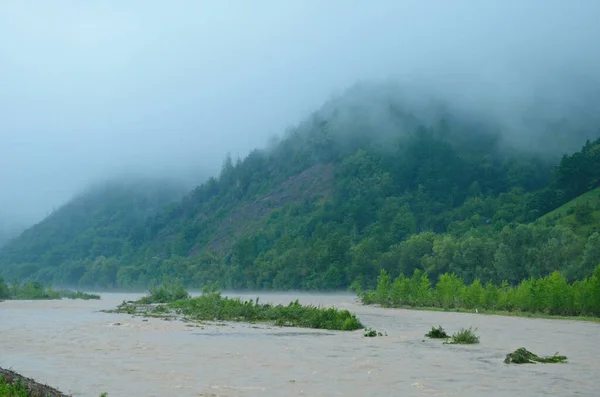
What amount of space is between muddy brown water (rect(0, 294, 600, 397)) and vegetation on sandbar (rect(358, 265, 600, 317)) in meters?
9.87

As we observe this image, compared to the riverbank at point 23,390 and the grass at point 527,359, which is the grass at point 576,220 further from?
the riverbank at point 23,390

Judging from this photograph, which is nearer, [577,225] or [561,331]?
[561,331]

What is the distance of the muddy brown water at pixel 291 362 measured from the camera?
25.8 metres

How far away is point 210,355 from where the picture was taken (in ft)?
119

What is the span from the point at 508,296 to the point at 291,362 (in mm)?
49085

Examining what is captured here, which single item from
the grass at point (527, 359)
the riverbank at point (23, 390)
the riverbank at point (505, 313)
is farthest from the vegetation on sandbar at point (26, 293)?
the grass at point (527, 359)

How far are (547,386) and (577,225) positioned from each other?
316 ft

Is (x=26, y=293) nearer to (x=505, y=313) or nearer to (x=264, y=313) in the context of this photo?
(x=264, y=313)

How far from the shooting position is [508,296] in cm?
7544

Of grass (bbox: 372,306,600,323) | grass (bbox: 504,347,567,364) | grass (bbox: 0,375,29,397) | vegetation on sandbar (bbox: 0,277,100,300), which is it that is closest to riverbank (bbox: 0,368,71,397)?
grass (bbox: 0,375,29,397)

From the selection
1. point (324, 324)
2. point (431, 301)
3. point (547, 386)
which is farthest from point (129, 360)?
point (431, 301)

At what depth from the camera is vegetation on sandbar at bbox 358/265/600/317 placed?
64.3 meters

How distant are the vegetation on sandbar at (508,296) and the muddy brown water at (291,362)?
987 cm

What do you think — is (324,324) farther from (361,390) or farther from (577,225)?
(577,225)
